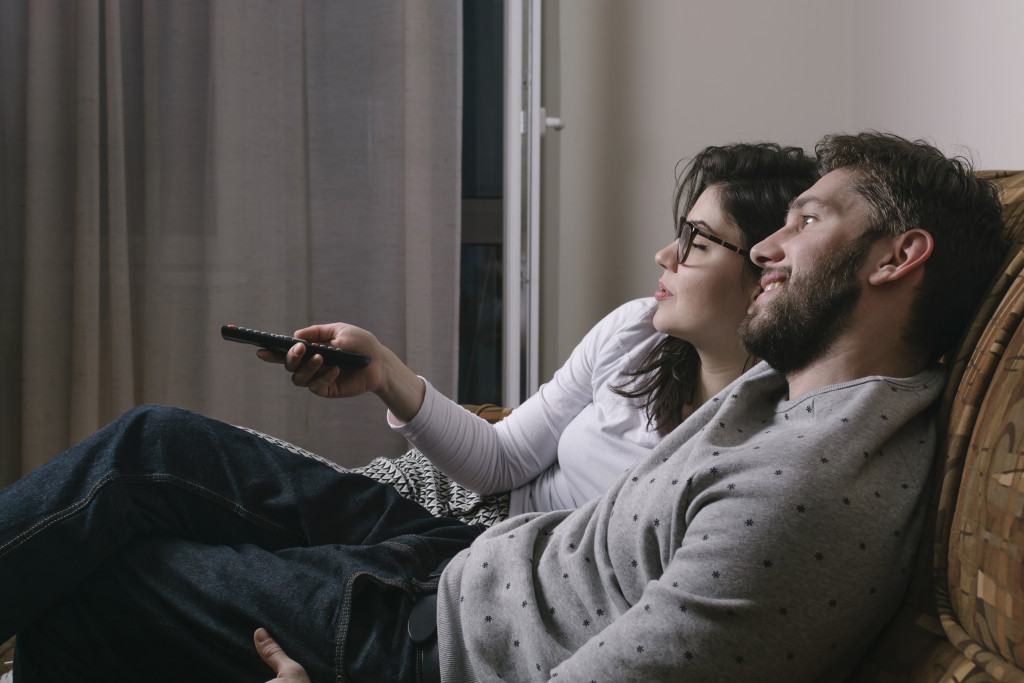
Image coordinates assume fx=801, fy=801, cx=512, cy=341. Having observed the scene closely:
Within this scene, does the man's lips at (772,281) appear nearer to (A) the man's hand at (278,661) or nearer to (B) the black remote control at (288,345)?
(B) the black remote control at (288,345)

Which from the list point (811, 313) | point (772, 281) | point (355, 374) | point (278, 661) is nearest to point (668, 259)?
point (772, 281)

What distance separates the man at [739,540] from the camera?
701 millimetres

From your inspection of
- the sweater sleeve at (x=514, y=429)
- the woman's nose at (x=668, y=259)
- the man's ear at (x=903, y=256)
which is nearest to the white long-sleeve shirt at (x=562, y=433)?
the sweater sleeve at (x=514, y=429)

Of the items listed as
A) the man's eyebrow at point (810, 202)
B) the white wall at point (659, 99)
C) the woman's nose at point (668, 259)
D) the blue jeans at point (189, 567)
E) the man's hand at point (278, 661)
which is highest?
the white wall at point (659, 99)

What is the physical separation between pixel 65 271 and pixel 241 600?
1757mm

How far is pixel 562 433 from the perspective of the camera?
1466 millimetres

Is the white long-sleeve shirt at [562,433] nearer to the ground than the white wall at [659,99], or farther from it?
nearer to the ground

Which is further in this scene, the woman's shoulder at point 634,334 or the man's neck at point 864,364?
the woman's shoulder at point 634,334

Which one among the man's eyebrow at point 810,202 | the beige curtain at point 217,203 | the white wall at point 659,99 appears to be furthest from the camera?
the beige curtain at point 217,203

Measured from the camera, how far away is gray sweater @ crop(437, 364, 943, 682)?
2.28 ft

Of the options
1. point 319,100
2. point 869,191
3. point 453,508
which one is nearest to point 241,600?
point 453,508

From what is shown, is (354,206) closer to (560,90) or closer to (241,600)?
(560,90)

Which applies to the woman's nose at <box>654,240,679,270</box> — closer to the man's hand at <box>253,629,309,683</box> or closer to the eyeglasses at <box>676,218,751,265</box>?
the eyeglasses at <box>676,218,751,265</box>

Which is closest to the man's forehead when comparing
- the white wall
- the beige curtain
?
the white wall
